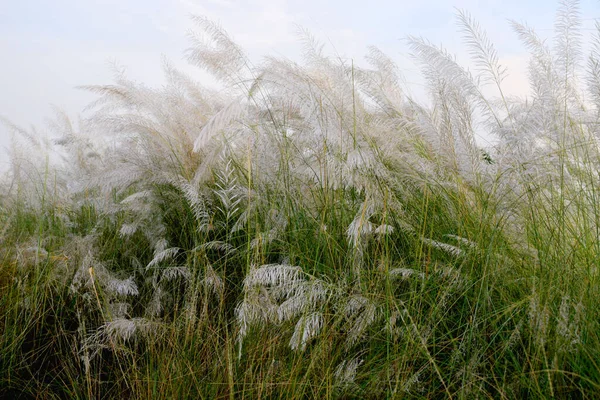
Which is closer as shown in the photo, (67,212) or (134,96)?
(134,96)

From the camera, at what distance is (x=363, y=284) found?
6.59 feet

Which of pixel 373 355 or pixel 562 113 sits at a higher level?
pixel 562 113

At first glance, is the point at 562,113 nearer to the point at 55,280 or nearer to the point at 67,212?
the point at 55,280

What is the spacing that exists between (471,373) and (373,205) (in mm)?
759

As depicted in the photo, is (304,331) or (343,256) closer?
(304,331)

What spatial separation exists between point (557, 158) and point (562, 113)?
9.4 inches

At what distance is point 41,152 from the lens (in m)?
4.80

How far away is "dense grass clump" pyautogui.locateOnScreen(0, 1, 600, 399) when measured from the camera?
171 cm

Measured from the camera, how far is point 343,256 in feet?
7.55

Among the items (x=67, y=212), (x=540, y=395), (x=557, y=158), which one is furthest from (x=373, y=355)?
(x=67, y=212)

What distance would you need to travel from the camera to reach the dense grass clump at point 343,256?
1711 mm

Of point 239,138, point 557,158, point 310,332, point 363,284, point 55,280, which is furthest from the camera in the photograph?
point 239,138

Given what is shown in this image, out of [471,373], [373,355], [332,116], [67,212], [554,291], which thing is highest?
[332,116]

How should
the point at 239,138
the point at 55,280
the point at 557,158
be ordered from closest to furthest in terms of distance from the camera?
the point at 557,158 → the point at 55,280 → the point at 239,138
